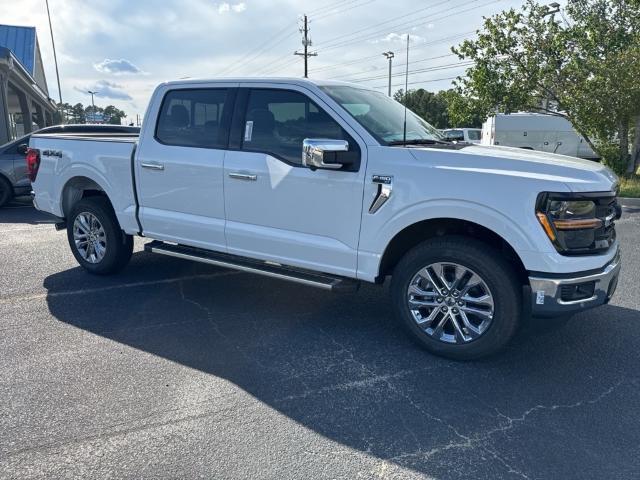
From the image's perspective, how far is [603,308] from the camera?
15.4ft

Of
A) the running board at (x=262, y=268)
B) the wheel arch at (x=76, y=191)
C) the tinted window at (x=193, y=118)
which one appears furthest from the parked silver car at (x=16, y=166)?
the running board at (x=262, y=268)

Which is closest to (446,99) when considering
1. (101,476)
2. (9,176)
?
(9,176)

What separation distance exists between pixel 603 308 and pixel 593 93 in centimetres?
1003

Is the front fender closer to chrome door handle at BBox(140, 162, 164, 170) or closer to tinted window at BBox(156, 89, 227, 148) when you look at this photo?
tinted window at BBox(156, 89, 227, 148)

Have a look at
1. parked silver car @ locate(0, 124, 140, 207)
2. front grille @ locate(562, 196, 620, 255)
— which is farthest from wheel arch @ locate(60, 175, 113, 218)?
parked silver car @ locate(0, 124, 140, 207)

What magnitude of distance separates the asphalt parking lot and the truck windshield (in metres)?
1.61

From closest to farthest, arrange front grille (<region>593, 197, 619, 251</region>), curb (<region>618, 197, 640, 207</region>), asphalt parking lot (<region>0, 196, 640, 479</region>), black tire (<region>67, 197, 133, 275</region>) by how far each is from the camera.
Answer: asphalt parking lot (<region>0, 196, 640, 479</region>) → front grille (<region>593, 197, 619, 251</region>) → black tire (<region>67, 197, 133, 275</region>) → curb (<region>618, 197, 640, 207</region>)

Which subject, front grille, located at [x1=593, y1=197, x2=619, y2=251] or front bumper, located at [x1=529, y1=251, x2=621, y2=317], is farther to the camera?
front grille, located at [x1=593, y1=197, x2=619, y2=251]

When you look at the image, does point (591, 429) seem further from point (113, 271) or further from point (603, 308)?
point (113, 271)

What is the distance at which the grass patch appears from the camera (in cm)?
1148

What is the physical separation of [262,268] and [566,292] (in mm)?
2340

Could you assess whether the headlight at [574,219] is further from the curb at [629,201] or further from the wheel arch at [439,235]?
the curb at [629,201]

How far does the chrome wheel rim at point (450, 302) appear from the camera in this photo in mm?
3568

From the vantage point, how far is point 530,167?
3363 mm
